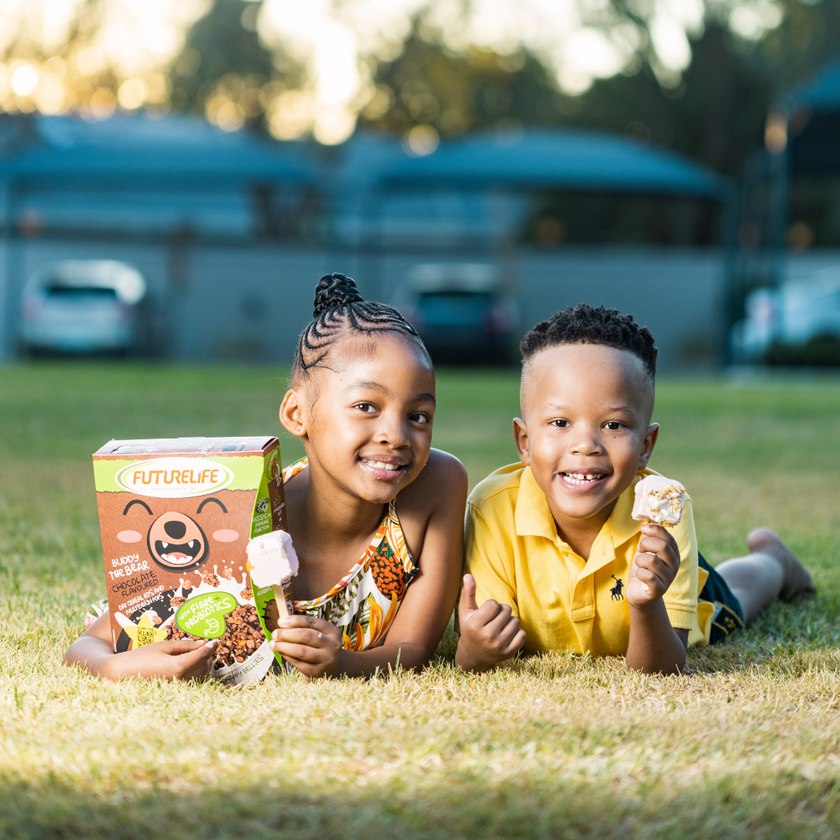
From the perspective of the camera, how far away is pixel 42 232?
22.2 meters

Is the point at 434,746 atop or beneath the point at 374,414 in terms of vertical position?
beneath

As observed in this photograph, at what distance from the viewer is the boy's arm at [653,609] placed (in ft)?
7.39

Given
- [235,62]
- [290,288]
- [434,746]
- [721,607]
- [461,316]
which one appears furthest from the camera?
[235,62]

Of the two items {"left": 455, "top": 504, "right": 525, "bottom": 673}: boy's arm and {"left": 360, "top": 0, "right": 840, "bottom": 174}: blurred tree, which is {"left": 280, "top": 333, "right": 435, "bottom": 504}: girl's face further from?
{"left": 360, "top": 0, "right": 840, "bottom": 174}: blurred tree

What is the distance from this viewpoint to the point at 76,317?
715 inches

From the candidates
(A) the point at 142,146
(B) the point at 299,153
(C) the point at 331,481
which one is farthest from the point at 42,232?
(C) the point at 331,481

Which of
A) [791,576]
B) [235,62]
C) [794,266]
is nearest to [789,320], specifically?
[794,266]

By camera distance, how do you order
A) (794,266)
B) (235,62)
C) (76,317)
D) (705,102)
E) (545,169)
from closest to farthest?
(76,317) < (545,169) < (794,266) < (705,102) < (235,62)

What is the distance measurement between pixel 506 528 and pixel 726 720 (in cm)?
75

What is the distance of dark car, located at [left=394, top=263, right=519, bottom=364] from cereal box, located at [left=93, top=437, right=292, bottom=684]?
50.4ft

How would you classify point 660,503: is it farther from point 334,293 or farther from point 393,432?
point 334,293

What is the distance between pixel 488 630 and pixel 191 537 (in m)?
0.67

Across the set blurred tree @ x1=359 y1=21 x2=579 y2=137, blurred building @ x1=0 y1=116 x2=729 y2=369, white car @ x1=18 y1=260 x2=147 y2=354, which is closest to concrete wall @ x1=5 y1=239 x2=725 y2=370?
blurred building @ x1=0 y1=116 x2=729 y2=369

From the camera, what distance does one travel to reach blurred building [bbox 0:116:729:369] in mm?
18812
